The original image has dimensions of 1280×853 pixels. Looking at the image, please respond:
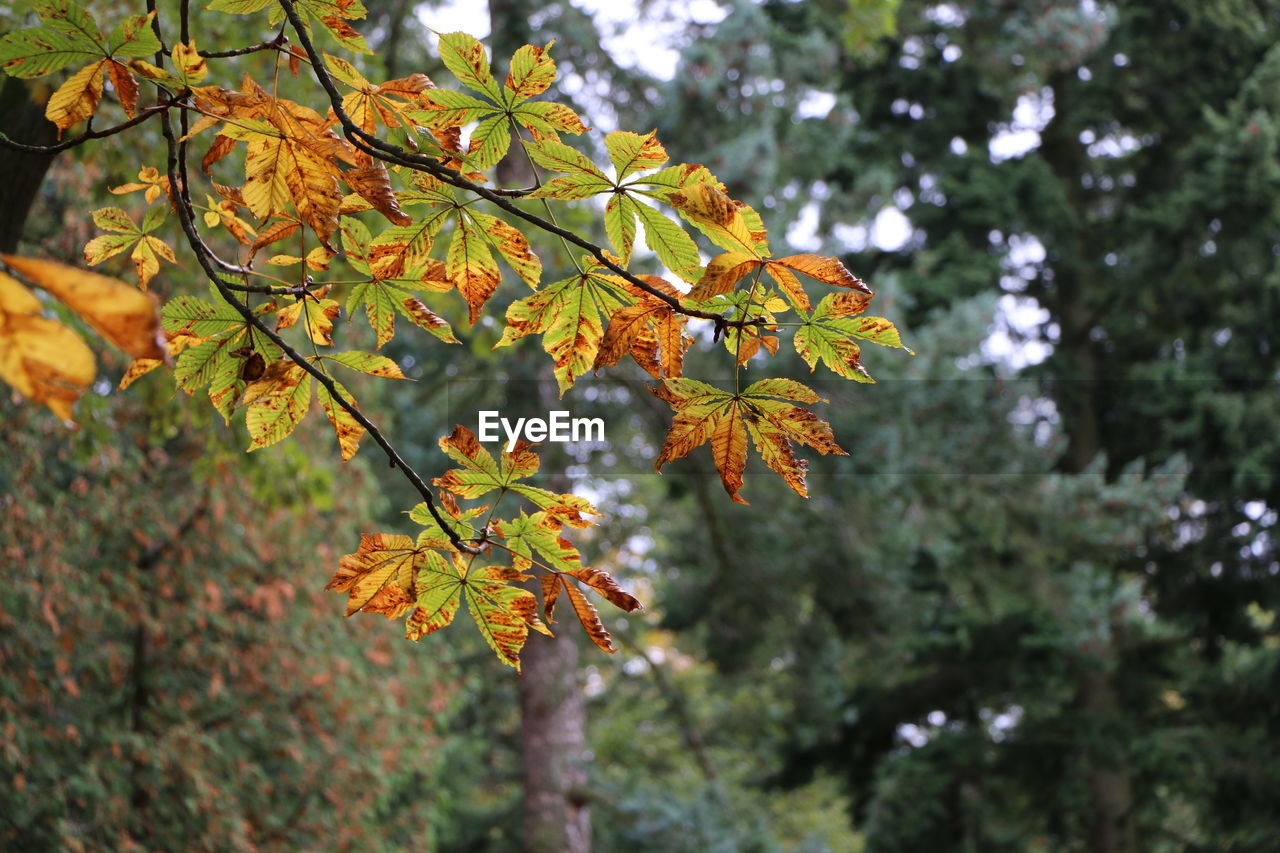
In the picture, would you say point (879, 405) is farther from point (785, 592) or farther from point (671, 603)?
point (671, 603)

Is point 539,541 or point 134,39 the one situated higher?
point 134,39

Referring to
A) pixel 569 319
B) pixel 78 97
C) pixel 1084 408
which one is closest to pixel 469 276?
pixel 569 319

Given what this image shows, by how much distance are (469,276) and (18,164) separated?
1163 millimetres

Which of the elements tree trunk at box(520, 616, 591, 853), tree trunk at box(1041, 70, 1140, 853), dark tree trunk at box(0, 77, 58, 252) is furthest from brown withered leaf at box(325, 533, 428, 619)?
tree trunk at box(1041, 70, 1140, 853)

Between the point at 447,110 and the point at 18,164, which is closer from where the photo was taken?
the point at 447,110

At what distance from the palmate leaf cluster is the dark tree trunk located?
895 mm

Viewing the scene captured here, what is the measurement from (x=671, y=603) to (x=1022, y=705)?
90.7 inches

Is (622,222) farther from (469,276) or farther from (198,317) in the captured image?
(198,317)

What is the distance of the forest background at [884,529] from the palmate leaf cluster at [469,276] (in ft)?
8.76

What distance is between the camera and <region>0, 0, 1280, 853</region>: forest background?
13.2ft

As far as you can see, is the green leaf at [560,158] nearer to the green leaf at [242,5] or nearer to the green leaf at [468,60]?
the green leaf at [468,60]

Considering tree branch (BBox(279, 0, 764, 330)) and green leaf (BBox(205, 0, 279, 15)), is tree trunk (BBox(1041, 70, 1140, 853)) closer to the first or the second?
tree branch (BBox(279, 0, 764, 330))

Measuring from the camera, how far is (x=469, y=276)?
92cm

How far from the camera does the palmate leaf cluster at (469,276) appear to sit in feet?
2.66
